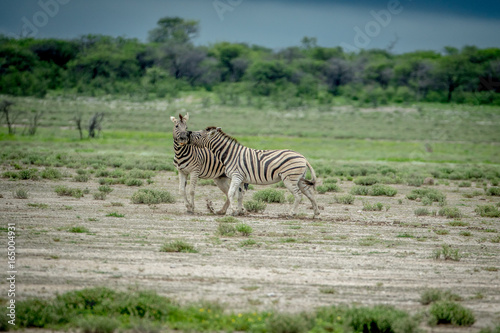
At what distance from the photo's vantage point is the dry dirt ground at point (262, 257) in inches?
329

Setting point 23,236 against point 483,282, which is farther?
point 23,236

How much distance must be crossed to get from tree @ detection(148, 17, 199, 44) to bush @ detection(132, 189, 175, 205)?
95485 mm

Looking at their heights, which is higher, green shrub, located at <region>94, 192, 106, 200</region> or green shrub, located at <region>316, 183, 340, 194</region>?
green shrub, located at <region>316, 183, 340, 194</region>

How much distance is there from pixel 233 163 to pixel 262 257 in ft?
14.4

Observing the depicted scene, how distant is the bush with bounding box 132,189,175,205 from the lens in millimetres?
16219

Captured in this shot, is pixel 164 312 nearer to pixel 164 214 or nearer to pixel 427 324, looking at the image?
pixel 427 324

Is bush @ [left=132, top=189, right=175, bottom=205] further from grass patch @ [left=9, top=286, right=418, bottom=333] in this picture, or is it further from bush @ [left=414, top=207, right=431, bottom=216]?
grass patch @ [left=9, top=286, right=418, bottom=333]

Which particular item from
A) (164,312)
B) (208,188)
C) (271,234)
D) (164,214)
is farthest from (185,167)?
(164,312)

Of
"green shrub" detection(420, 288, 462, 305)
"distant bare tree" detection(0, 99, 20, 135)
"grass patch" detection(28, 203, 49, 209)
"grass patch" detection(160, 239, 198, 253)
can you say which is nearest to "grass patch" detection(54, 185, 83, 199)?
"grass patch" detection(28, 203, 49, 209)

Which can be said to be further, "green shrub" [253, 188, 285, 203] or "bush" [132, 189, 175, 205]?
"green shrub" [253, 188, 285, 203]

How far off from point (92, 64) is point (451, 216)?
219 feet

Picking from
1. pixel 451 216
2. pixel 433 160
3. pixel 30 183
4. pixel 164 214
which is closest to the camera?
pixel 164 214

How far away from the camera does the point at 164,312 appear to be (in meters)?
7.32

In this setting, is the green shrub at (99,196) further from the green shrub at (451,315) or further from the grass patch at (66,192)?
the green shrub at (451,315)
